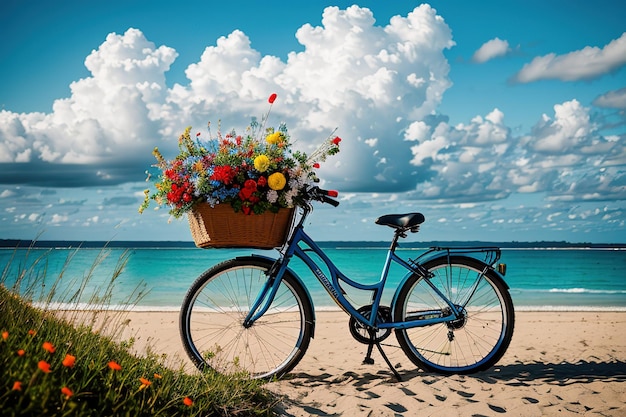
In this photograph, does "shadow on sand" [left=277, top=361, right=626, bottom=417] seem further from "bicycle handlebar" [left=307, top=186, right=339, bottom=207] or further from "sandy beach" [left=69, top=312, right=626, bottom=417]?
"bicycle handlebar" [left=307, top=186, right=339, bottom=207]

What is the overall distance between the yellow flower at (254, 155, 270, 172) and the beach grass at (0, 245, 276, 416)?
128cm

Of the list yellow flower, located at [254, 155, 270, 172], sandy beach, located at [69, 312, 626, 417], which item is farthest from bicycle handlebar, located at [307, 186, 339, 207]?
sandy beach, located at [69, 312, 626, 417]

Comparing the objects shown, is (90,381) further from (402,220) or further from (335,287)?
(402,220)

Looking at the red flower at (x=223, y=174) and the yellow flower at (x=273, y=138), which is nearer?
the red flower at (x=223, y=174)

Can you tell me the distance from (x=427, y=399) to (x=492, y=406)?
0.47 m

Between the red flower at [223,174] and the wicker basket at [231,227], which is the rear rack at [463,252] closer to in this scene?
the wicker basket at [231,227]

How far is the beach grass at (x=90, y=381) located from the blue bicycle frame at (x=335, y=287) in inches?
25.9

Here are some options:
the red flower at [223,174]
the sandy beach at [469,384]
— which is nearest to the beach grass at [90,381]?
the sandy beach at [469,384]

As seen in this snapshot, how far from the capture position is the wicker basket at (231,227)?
4.25 meters

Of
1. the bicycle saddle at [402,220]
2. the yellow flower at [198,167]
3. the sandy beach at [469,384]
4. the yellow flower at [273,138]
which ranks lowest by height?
the sandy beach at [469,384]

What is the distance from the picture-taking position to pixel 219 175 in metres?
4.21

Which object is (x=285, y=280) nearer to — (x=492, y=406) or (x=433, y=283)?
(x=433, y=283)

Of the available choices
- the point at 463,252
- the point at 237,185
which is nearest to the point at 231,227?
the point at 237,185

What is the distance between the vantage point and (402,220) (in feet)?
15.1
